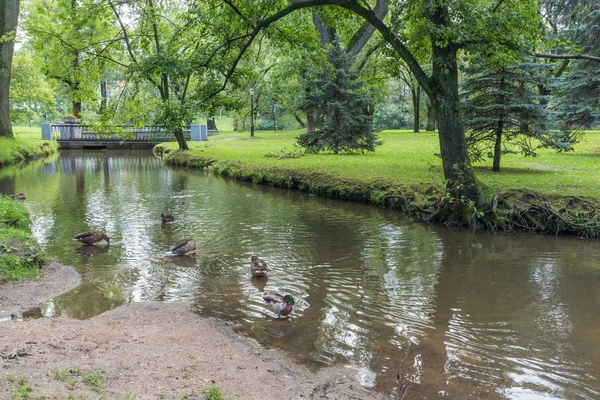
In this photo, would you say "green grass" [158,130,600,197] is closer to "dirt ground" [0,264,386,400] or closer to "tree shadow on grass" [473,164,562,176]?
"tree shadow on grass" [473,164,562,176]

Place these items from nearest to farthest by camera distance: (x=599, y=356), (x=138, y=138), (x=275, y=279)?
(x=599, y=356)
(x=275, y=279)
(x=138, y=138)

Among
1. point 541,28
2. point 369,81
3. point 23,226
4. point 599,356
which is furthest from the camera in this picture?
point 369,81

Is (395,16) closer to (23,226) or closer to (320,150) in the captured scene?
(23,226)

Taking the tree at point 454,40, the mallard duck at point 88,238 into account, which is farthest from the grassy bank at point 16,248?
the tree at point 454,40

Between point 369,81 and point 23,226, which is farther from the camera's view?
point 369,81

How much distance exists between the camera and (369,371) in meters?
5.40

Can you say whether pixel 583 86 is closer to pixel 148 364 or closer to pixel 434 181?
pixel 434 181

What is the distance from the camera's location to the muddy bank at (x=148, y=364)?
4301mm

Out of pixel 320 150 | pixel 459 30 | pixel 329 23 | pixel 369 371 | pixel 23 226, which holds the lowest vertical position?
pixel 369 371

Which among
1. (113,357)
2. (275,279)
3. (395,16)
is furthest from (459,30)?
(113,357)

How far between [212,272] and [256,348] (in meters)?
3.38

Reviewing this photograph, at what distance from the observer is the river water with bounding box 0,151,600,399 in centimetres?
561

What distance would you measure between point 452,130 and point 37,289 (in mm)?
9515

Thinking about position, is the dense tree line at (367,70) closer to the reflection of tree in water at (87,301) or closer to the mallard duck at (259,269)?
the mallard duck at (259,269)
